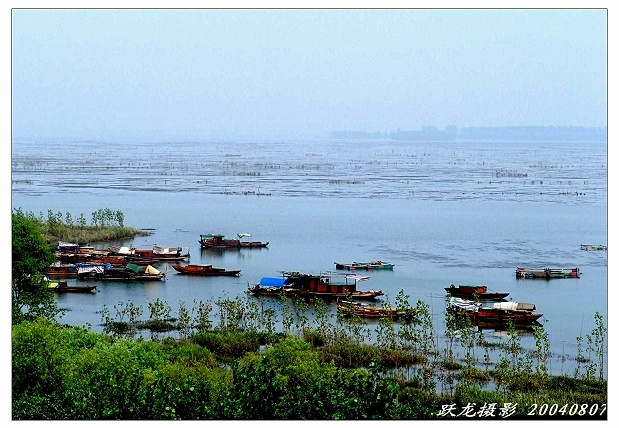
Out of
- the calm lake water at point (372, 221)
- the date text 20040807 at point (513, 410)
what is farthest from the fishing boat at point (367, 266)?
the date text 20040807 at point (513, 410)

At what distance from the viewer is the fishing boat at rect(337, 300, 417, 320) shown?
343 inches

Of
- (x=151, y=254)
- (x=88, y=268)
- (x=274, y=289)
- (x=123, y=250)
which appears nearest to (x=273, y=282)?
(x=274, y=289)

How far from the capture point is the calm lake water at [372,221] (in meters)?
10.4

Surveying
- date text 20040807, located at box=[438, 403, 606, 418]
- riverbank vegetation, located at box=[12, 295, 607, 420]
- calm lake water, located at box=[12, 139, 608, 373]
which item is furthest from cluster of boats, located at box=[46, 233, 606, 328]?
date text 20040807, located at box=[438, 403, 606, 418]

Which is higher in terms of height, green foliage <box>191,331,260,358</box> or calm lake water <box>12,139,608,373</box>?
calm lake water <box>12,139,608,373</box>

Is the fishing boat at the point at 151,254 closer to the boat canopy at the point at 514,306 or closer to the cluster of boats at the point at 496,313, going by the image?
the cluster of boats at the point at 496,313

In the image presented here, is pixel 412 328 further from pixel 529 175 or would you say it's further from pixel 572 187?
pixel 529 175

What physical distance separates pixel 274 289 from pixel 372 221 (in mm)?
5984

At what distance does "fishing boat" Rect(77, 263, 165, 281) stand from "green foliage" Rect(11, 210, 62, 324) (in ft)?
12.5

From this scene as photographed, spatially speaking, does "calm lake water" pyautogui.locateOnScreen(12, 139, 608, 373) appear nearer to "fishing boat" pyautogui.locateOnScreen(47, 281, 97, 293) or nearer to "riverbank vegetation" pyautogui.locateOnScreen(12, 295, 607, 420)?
"fishing boat" pyautogui.locateOnScreen(47, 281, 97, 293)

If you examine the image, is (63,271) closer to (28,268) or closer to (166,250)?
(166,250)

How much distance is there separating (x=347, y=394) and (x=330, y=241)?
965 cm

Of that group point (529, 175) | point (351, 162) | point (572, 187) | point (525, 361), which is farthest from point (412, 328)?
point (351, 162)

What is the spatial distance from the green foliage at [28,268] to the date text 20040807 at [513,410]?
12.2 ft
